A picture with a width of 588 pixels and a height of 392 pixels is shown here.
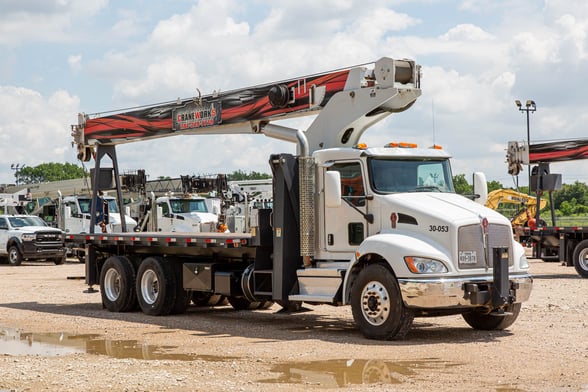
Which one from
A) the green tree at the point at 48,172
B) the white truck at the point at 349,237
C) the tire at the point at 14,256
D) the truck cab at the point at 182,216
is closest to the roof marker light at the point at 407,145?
the white truck at the point at 349,237

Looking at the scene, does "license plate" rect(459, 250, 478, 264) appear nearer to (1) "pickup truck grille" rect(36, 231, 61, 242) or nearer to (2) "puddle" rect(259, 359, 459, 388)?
(2) "puddle" rect(259, 359, 459, 388)

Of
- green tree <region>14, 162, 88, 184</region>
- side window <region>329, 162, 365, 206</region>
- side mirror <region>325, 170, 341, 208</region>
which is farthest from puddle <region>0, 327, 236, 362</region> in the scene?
green tree <region>14, 162, 88, 184</region>

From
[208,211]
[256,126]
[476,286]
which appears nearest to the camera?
[476,286]

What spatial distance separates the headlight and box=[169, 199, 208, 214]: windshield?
78.7 ft

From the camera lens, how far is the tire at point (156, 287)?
16.2 meters

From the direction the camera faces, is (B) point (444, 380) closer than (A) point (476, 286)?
Yes

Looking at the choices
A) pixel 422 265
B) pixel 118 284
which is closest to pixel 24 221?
pixel 118 284

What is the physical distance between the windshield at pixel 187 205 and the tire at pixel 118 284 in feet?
58.5

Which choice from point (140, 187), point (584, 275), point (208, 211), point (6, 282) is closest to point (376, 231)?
point (584, 275)

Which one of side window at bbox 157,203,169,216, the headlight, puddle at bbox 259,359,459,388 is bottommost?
puddle at bbox 259,359,459,388

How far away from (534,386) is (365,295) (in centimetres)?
390

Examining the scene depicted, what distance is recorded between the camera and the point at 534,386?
363 inches

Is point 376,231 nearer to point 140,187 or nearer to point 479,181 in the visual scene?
point 479,181

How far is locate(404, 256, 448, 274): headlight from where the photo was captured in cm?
1229
